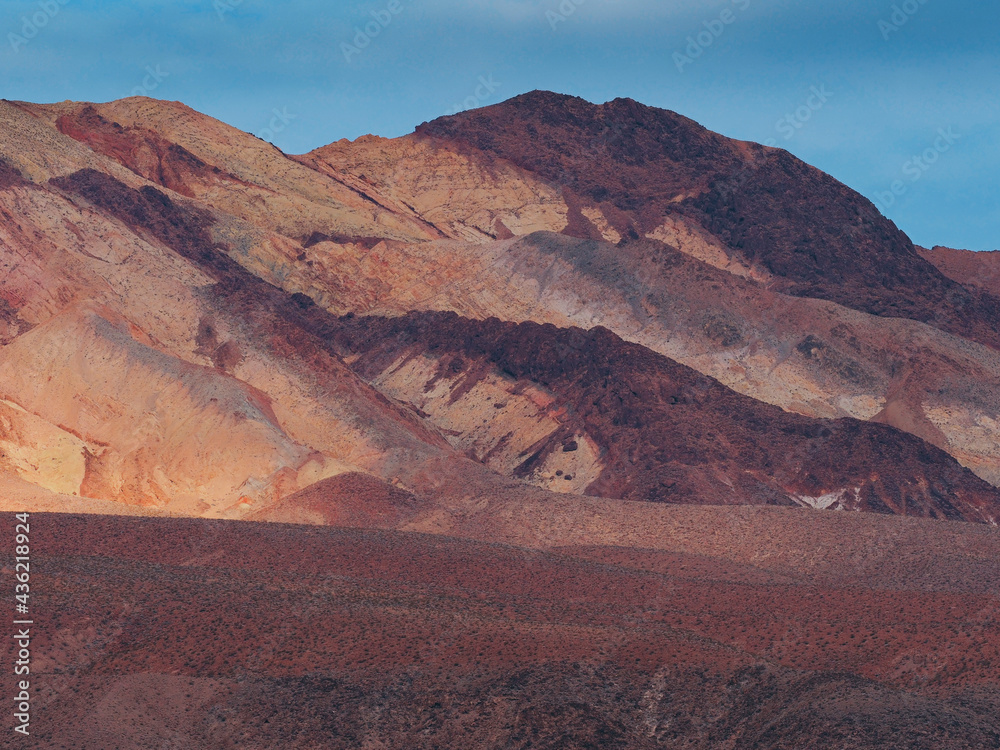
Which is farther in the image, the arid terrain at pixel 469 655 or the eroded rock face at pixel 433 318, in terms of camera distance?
the eroded rock face at pixel 433 318

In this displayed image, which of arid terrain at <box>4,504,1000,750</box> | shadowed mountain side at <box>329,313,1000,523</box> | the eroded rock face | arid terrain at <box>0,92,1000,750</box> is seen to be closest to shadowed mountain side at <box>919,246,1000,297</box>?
arid terrain at <box>0,92,1000,750</box>

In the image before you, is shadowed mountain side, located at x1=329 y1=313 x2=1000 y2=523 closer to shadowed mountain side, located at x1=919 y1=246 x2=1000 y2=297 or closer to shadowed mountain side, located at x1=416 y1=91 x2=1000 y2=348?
shadowed mountain side, located at x1=416 y1=91 x2=1000 y2=348

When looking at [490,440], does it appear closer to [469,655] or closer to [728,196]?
[469,655]

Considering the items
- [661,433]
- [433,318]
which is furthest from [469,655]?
[433,318]

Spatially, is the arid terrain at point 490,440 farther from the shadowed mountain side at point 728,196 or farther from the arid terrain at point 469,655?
the shadowed mountain side at point 728,196

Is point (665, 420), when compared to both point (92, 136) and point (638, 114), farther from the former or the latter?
point (638, 114)

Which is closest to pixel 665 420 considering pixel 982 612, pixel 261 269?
pixel 261 269

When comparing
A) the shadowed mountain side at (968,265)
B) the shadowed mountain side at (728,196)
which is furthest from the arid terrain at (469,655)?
the shadowed mountain side at (968,265)
